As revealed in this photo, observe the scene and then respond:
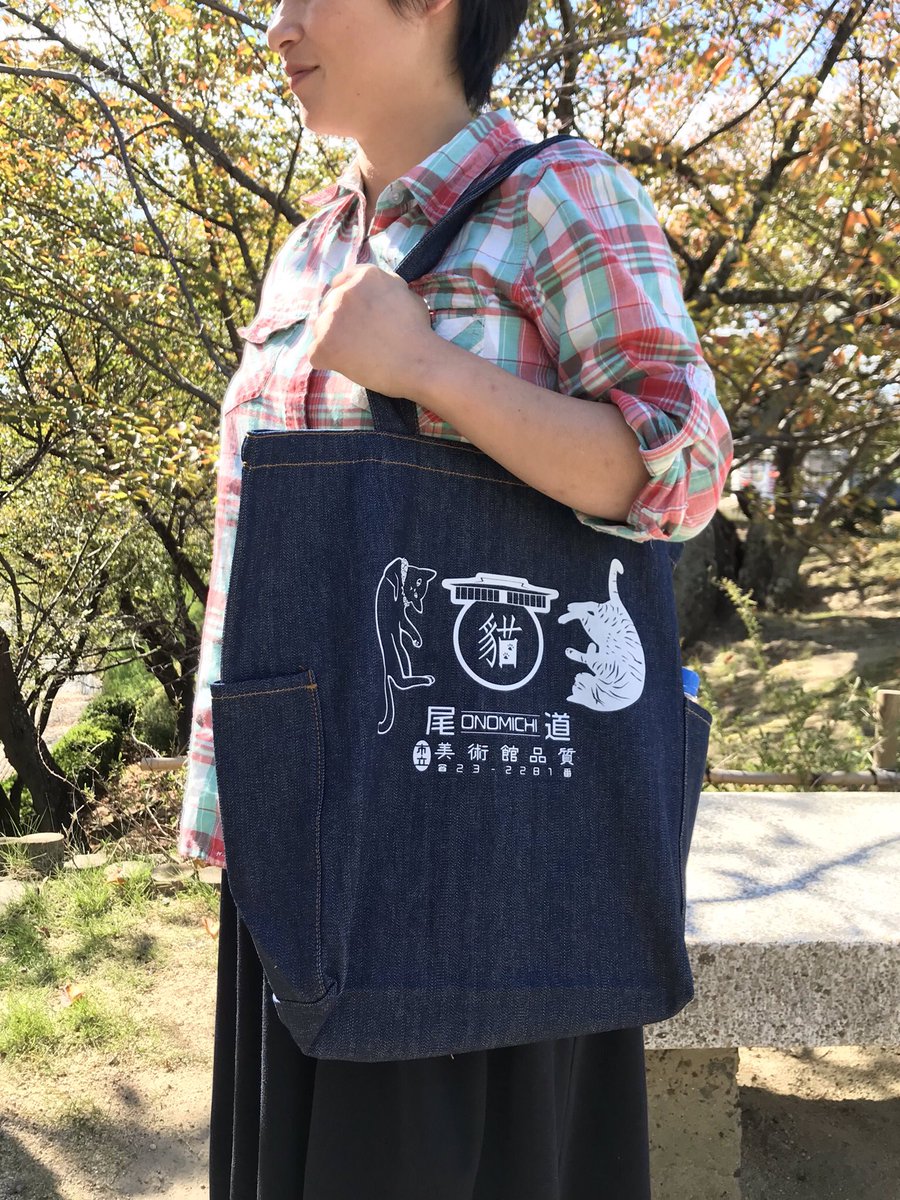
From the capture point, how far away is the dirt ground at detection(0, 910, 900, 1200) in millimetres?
2266

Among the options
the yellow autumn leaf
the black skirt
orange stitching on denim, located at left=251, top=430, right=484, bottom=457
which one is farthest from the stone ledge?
the yellow autumn leaf

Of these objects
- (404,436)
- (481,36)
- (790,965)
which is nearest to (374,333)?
(404,436)

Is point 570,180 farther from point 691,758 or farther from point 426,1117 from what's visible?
point 426,1117

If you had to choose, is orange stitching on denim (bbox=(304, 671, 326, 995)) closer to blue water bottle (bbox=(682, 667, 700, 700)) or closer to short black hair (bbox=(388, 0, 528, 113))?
blue water bottle (bbox=(682, 667, 700, 700))

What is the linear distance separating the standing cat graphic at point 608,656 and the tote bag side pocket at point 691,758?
0.10m

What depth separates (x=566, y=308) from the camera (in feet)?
3.32

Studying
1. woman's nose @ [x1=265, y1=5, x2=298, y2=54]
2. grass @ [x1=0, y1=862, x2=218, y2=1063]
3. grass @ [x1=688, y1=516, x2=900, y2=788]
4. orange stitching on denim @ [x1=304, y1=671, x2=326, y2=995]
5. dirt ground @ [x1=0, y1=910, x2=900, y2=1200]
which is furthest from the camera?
grass @ [x1=688, y1=516, x2=900, y2=788]

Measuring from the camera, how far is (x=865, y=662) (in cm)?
841

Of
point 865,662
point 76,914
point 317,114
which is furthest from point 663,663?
point 865,662

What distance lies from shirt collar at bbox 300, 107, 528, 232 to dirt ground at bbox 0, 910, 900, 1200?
1998 mm

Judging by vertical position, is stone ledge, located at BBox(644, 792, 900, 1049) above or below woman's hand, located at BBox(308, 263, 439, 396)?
below

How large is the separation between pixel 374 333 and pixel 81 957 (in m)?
2.88

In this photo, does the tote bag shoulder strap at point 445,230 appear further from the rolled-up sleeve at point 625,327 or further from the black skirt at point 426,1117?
the black skirt at point 426,1117

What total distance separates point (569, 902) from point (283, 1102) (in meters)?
0.41
